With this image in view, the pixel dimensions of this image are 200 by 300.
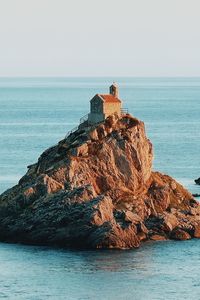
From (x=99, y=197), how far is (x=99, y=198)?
38cm

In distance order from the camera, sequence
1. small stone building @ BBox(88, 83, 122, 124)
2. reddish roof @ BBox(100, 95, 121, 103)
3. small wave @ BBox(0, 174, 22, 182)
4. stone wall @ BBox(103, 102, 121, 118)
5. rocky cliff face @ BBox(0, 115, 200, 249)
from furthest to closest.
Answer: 1. small wave @ BBox(0, 174, 22, 182)
2. reddish roof @ BBox(100, 95, 121, 103)
3. stone wall @ BBox(103, 102, 121, 118)
4. small stone building @ BBox(88, 83, 122, 124)
5. rocky cliff face @ BBox(0, 115, 200, 249)

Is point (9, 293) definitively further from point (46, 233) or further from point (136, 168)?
point (136, 168)

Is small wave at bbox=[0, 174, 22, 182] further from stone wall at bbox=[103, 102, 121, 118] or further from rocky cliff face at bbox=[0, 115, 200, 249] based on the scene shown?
stone wall at bbox=[103, 102, 121, 118]

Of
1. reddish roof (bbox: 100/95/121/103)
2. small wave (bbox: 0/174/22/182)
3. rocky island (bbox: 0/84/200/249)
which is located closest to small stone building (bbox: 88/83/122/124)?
reddish roof (bbox: 100/95/121/103)

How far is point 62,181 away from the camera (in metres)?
108

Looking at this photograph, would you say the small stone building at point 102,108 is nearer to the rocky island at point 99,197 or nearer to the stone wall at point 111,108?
the stone wall at point 111,108

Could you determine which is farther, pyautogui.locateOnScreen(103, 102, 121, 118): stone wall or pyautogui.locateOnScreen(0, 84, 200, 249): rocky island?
pyautogui.locateOnScreen(103, 102, 121, 118): stone wall

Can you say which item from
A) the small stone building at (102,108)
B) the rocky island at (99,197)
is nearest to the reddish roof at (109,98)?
the small stone building at (102,108)

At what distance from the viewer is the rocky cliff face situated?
102 meters

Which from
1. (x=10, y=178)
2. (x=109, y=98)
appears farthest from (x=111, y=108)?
(x=10, y=178)

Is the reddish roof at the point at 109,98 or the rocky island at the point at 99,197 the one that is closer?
the rocky island at the point at 99,197

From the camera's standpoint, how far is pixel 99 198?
104 metres

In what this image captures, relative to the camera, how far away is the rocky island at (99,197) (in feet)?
335

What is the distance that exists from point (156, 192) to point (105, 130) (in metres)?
8.29
